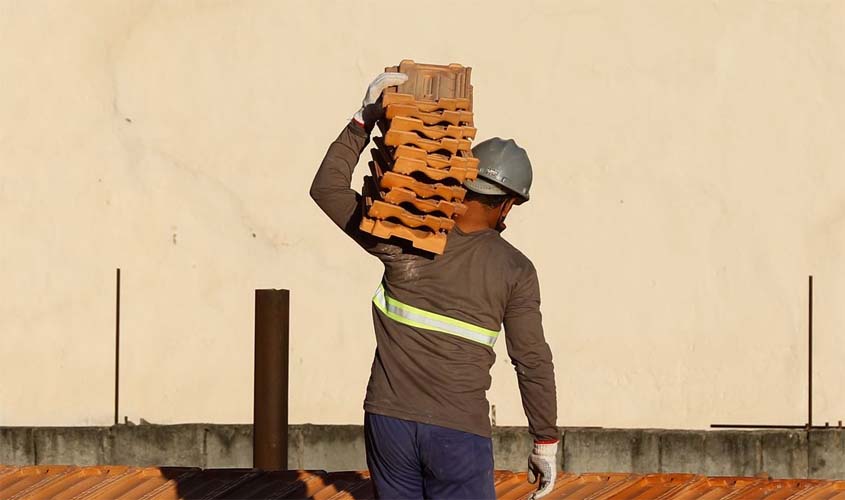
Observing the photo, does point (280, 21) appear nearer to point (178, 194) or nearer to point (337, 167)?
point (178, 194)

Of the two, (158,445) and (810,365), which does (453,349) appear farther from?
A: (810,365)

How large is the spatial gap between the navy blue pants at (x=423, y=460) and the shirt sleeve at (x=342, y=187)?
707 millimetres

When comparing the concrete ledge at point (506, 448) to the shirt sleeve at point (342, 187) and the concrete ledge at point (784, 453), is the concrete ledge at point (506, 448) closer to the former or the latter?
the concrete ledge at point (784, 453)

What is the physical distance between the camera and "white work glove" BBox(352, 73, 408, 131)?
24.5ft

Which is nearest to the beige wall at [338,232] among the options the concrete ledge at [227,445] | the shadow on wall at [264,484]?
the concrete ledge at [227,445]

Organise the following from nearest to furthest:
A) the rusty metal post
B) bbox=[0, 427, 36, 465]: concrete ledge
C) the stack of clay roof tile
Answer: the stack of clay roof tile
the rusty metal post
bbox=[0, 427, 36, 465]: concrete ledge

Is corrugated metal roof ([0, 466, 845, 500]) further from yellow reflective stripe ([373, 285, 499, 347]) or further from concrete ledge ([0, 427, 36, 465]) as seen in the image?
concrete ledge ([0, 427, 36, 465])

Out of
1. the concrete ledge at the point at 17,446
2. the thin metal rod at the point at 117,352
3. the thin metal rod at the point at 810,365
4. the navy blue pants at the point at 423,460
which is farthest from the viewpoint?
the thin metal rod at the point at 117,352

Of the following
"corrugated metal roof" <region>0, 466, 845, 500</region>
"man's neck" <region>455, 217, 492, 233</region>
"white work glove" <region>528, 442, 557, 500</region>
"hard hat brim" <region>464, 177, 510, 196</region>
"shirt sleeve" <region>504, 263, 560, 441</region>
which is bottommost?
"corrugated metal roof" <region>0, 466, 845, 500</region>

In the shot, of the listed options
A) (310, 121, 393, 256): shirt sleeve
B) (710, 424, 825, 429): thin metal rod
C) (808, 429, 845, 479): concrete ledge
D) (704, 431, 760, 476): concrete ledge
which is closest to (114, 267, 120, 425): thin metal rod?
(704, 431, 760, 476): concrete ledge

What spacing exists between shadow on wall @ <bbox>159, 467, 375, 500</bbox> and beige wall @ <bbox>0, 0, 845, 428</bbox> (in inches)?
211

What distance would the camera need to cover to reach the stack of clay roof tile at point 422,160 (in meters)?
7.18

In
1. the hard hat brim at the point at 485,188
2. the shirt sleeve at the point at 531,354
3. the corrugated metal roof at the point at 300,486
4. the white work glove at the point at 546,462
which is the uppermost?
the hard hat brim at the point at 485,188

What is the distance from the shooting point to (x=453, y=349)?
23.4ft
